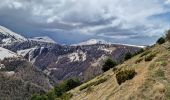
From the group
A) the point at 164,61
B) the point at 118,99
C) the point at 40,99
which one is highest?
the point at 164,61

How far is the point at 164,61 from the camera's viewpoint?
49219 mm

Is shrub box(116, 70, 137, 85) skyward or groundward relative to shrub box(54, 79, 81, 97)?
skyward

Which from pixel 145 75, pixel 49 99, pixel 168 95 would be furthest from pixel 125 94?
pixel 49 99

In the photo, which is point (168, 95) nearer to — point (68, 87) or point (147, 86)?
point (147, 86)

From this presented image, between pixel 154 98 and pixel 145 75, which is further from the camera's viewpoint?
pixel 145 75

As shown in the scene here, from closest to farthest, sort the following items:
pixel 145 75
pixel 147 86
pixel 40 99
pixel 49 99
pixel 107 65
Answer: pixel 147 86, pixel 145 75, pixel 49 99, pixel 107 65, pixel 40 99

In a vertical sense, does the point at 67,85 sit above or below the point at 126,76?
below

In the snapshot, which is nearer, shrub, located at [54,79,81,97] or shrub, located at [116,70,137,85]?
shrub, located at [116,70,137,85]

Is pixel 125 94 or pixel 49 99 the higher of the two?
pixel 125 94

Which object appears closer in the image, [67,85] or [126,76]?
[126,76]

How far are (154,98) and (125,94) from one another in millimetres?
6064

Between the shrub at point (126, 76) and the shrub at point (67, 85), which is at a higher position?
the shrub at point (126, 76)

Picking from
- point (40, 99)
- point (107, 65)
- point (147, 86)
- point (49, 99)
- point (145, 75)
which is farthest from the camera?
point (40, 99)

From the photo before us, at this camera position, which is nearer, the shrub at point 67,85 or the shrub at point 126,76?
the shrub at point 126,76
